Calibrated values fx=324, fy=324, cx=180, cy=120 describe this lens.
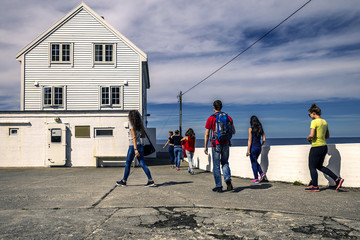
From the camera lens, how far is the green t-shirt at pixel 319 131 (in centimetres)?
688

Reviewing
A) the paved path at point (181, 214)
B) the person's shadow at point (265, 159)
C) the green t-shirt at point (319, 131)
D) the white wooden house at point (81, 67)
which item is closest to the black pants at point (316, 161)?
the green t-shirt at point (319, 131)

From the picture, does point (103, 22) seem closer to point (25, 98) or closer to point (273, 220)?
point (25, 98)

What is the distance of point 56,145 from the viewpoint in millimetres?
17141

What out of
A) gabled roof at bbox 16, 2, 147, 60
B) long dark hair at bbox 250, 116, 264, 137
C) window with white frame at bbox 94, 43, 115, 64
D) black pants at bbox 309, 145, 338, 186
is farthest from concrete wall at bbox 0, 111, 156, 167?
black pants at bbox 309, 145, 338, 186

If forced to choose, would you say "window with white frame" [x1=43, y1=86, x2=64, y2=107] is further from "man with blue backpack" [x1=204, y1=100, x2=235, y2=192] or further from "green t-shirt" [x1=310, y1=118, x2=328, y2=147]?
"green t-shirt" [x1=310, y1=118, x2=328, y2=147]

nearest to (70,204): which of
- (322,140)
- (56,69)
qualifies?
(322,140)

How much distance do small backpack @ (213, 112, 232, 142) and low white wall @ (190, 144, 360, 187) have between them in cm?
241

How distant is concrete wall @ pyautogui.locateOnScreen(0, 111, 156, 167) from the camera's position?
1723cm

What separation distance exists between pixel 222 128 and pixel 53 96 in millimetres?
16816

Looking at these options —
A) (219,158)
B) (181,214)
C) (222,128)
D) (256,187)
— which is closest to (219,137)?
(222,128)

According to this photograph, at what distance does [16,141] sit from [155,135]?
13.8 m

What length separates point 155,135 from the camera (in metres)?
29.4

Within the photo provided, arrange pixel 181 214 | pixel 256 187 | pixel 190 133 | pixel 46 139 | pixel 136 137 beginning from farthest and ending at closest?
pixel 46 139 < pixel 190 133 < pixel 136 137 < pixel 256 187 < pixel 181 214

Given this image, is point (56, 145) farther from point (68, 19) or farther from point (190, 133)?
point (68, 19)
